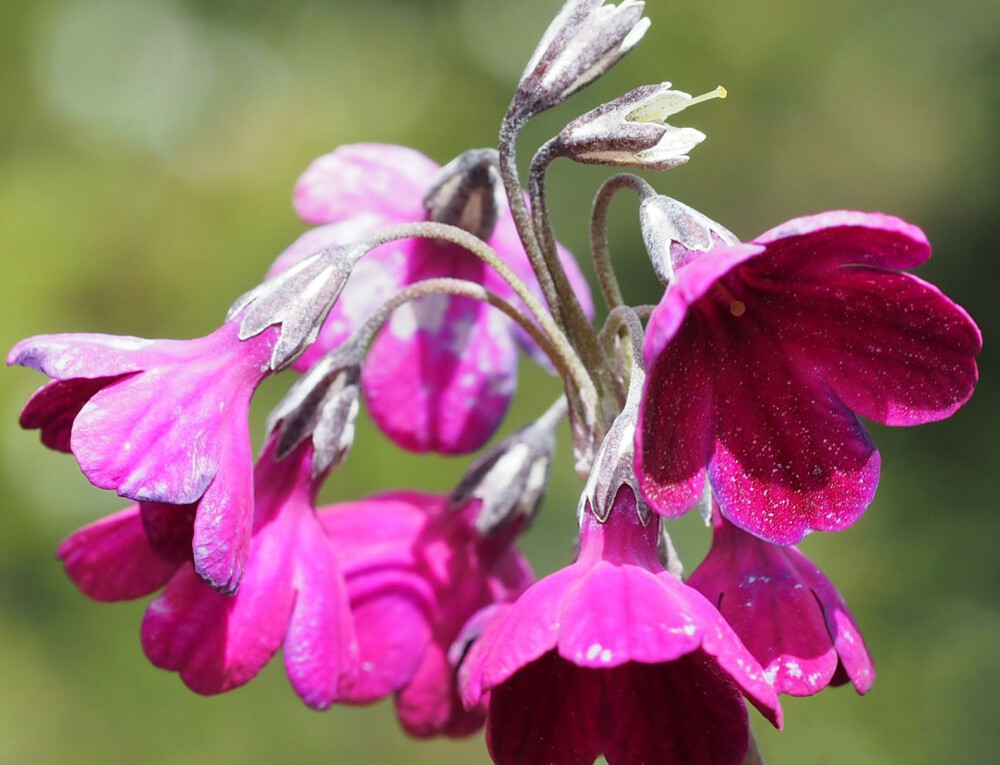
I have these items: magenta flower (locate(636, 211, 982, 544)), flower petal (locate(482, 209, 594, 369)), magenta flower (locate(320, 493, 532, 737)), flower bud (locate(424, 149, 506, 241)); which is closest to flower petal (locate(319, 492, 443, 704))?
magenta flower (locate(320, 493, 532, 737))

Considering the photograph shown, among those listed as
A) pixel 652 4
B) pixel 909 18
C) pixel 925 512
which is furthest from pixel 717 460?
pixel 909 18

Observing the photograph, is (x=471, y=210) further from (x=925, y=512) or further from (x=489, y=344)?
(x=925, y=512)

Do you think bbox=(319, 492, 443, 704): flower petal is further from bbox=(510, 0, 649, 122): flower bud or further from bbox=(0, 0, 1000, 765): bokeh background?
bbox=(0, 0, 1000, 765): bokeh background

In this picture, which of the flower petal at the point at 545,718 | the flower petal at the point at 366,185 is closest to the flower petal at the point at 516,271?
the flower petal at the point at 366,185

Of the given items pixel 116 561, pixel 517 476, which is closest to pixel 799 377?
pixel 517 476

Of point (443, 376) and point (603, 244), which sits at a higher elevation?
point (603, 244)

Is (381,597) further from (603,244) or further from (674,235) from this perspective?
(674,235)
